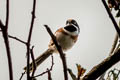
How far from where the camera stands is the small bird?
17.2 feet

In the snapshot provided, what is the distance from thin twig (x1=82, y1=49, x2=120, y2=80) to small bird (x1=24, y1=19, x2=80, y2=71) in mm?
3242

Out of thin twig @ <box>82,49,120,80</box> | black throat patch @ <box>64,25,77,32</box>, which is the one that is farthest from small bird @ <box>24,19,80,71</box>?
thin twig @ <box>82,49,120,80</box>

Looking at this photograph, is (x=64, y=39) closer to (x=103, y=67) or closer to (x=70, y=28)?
(x=70, y=28)

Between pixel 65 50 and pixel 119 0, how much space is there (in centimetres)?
317

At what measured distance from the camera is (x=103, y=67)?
1.89 metres

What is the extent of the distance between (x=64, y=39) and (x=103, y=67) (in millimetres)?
3353

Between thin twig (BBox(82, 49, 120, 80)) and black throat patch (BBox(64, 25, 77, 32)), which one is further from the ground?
thin twig (BBox(82, 49, 120, 80))

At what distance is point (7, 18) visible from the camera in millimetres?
1788

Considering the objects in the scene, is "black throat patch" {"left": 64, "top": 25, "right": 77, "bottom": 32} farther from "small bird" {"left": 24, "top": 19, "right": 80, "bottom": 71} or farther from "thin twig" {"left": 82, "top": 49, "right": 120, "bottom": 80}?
"thin twig" {"left": 82, "top": 49, "right": 120, "bottom": 80}

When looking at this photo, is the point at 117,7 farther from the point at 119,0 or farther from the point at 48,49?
the point at 48,49

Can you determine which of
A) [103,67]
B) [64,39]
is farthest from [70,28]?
[103,67]

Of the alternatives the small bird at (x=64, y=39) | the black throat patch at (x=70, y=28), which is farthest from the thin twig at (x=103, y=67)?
the black throat patch at (x=70, y=28)

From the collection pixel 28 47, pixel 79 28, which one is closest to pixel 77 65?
pixel 28 47

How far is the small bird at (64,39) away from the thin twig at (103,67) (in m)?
3.24
